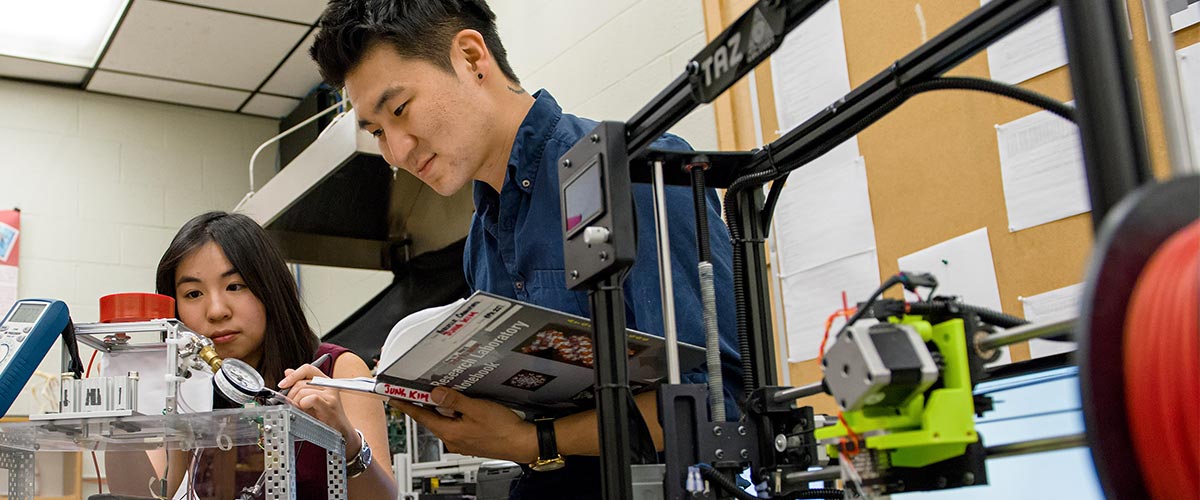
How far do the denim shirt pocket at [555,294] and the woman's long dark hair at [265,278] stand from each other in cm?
67

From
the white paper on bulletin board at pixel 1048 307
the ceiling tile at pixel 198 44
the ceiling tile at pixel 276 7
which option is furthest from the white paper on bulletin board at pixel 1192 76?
the ceiling tile at pixel 198 44

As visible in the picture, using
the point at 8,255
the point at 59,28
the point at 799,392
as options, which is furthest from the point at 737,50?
the point at 8,255

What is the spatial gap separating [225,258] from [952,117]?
4.17 ft

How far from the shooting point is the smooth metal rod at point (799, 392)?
862mm

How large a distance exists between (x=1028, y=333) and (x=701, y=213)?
1.29 ft

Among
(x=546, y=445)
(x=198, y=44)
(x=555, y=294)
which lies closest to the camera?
(x=546, y=445)

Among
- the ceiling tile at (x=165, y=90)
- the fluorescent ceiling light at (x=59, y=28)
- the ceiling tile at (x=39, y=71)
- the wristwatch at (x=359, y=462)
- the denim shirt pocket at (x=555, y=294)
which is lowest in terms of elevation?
the wristwatch at (x=359, y=462)

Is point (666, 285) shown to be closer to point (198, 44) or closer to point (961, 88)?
point (961, 88)

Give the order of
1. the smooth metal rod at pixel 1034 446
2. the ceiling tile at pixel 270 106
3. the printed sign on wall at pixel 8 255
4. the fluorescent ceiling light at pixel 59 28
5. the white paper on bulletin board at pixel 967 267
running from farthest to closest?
the ceiling tile at pixel 270 106, the printed sign on wall at pixel 8 255, the fluorescent ceiling light at pixel 59 28, the white paper on bulletin board at pixel 967 267, the smooth metal rod at pixel 1034 446

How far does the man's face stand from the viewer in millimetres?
1499

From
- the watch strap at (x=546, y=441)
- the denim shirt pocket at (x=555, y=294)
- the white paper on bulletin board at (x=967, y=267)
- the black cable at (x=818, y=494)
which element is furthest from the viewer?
the white paper on bulletin board at (x=967, y=267)

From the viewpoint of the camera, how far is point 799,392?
0.91 m

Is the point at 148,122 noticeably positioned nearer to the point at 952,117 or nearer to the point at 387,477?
the point at 387,477

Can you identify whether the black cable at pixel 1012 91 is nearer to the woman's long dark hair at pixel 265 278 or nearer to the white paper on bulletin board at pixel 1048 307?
the white paper on bulletin board at pixel 1048 307
